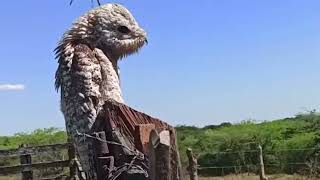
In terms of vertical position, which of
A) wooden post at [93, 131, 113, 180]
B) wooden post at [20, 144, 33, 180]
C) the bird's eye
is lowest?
wooden post at [93, 131, 113, 180]

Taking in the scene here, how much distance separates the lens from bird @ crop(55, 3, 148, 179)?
295 inches

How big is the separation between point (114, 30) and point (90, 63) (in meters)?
0.81

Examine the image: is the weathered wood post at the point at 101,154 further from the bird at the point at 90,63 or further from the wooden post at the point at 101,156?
the bird at the point at 90,63

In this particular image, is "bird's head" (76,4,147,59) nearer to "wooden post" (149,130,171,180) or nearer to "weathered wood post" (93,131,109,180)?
"weathered wood post" (93,131,109,180)

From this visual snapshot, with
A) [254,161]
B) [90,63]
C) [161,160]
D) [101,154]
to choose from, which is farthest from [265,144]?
[161,160]

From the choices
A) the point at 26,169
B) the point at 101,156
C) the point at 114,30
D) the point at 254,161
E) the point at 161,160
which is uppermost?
the point at 114,30

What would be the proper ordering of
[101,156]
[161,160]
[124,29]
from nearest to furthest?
[161,160], [101,156], [124,29]

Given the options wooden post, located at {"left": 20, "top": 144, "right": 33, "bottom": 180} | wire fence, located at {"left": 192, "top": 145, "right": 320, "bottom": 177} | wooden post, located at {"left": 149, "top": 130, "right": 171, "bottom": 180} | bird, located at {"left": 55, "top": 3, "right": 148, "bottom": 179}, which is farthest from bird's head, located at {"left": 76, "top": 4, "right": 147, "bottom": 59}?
wire fence, located at {"left": 192, "top": 145, "right": 320, "bottom": 177}

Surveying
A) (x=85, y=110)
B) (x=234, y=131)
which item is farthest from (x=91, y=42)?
(x=234, y=131)

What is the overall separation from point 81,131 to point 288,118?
2044 centimetres

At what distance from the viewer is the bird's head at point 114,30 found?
27.0ft

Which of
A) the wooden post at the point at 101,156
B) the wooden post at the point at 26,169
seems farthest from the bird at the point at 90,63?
the wooden post at the point at 26,169

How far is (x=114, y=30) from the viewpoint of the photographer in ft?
27.6

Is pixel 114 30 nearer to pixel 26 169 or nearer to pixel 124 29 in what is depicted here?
pixel 124 29
